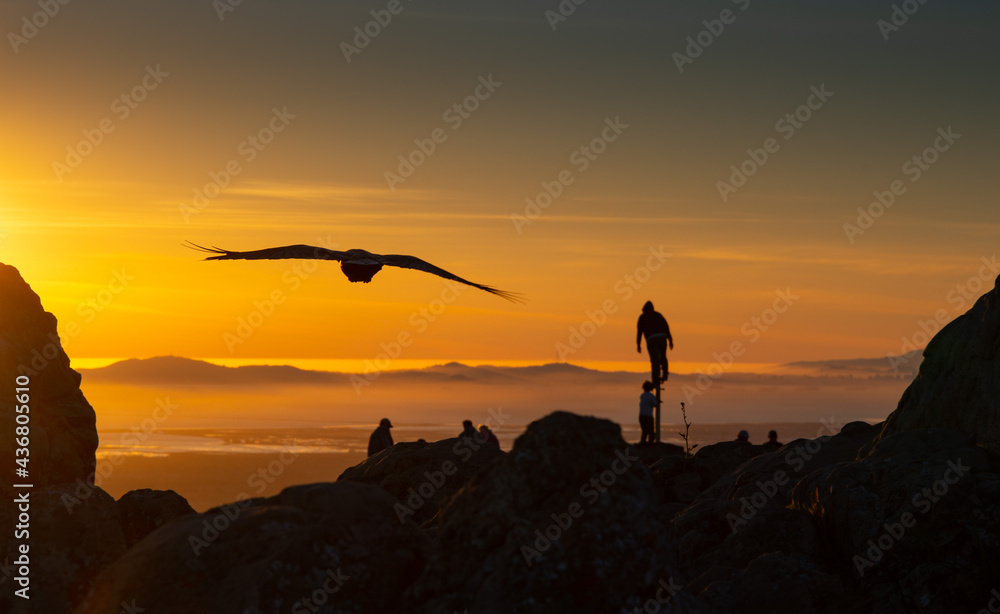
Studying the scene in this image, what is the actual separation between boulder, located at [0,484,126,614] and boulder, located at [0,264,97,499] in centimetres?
187

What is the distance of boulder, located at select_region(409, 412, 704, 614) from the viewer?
941 centimetres

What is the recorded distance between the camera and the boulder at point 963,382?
15.3m

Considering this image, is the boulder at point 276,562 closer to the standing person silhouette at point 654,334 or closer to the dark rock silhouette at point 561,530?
the dark rock silhouette at point 561,530

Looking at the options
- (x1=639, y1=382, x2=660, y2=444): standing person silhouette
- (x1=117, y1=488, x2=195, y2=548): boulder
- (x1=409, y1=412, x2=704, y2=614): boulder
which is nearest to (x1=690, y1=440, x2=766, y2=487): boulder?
(x1=639, y1=382, x2=660, y2=444): standing person silhouette

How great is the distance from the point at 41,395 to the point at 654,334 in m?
18.1

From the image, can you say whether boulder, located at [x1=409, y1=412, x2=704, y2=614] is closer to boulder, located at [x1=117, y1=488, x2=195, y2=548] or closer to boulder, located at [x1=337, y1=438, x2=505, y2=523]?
boulder, located at [x1=117, y1=488, x2=195, y2=548]

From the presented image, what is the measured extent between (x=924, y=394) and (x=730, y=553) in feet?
15.4

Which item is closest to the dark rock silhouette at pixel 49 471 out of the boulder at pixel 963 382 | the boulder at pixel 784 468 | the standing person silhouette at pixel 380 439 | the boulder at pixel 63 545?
the boulder at pixel 63 545

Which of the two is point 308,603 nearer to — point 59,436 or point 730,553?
point 730,553

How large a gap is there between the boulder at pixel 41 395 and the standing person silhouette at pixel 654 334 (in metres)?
16.7

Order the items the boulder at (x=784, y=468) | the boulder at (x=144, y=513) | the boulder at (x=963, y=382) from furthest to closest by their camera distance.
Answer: the boulder at (x=784, y=468) < the boulder at (x=144, y=513) < the boulder at (x=963, y=382)

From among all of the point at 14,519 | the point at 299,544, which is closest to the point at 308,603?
the point at 299,544

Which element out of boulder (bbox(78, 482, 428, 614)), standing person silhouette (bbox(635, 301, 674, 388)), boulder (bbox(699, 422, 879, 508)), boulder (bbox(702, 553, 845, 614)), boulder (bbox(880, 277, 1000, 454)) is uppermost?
standing person silhouette (bbox(635, 301, 674, 388))

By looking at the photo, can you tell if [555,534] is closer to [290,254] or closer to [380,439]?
[290,254]
